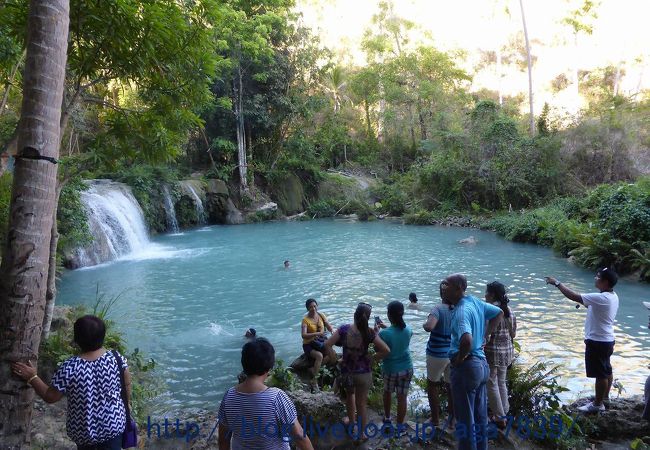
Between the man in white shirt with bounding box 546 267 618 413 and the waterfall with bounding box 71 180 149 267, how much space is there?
14441 millimetres

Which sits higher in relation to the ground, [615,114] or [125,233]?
[615,114]

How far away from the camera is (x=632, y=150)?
2139 cm

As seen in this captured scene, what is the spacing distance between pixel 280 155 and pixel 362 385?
85.2ft

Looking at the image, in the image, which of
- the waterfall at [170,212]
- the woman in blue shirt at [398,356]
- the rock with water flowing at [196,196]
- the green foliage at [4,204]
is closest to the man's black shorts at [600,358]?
the woman in blue shirt at [398,356]

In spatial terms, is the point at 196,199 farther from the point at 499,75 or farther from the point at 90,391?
the point at 499,75

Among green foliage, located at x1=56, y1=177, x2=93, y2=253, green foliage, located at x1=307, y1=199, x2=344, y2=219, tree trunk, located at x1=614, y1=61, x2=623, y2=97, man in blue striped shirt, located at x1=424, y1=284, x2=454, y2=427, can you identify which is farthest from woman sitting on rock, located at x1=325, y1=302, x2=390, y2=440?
tree trunk, located at x1=614, y1=61, x2=623, y2=97

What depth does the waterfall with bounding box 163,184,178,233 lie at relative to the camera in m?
23.3

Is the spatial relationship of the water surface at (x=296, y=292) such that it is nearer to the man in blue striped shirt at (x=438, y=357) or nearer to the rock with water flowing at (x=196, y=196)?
the man in blue striped shirt at (x=438, y=357)

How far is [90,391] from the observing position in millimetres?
2834

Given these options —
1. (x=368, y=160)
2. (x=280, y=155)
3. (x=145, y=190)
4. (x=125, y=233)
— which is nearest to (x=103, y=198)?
(x=125, y=233)

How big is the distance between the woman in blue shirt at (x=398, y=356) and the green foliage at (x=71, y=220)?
9.45m

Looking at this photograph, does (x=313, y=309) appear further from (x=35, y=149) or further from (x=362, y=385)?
(x=35, y=149)

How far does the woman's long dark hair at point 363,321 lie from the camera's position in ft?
14.5

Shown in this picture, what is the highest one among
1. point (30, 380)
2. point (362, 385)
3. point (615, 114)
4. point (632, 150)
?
point (615, 114)
